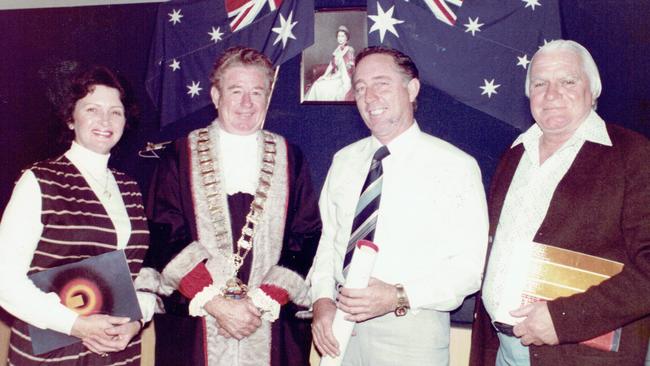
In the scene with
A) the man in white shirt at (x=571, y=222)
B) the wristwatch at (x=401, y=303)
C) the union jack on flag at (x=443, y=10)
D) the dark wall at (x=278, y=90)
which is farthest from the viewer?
the union jack on flag at (x=443, y=10)

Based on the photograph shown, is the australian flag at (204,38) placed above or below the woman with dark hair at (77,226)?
above

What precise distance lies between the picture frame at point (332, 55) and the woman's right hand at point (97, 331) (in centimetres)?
212

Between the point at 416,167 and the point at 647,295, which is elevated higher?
the point at 416,167

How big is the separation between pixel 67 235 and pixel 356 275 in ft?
3.24

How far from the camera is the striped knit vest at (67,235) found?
178 centimetres

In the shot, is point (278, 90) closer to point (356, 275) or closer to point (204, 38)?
point (204, 38)

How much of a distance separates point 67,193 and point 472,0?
246 centimetres

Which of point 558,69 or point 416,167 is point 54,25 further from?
point 558,69

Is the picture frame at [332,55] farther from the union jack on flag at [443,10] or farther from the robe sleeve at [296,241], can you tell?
the robe sleeve at [296,241]

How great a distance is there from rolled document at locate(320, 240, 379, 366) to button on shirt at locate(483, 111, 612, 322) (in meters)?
0.43

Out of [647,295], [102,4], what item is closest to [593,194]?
[647,295]

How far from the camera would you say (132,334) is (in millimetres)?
1896

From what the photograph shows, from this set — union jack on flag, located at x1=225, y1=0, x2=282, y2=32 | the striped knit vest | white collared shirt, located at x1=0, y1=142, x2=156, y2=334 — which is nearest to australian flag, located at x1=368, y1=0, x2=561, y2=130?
union jack on flag, located at x1=225, y1=0, x2=282, y2=32

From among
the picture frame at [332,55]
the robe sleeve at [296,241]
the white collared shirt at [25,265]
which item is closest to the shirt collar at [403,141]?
the robe sleeve at [296,241]
